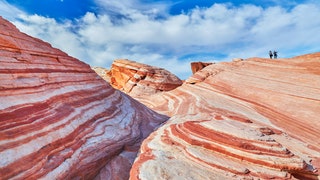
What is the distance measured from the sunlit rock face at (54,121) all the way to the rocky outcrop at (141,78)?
14.2 m

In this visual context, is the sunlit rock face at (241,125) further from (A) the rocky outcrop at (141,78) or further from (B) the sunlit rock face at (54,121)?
(A) the rocky outcrop at (141,78)

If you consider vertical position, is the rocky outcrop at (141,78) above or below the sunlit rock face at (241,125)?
above

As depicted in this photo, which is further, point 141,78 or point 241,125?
point 141,78

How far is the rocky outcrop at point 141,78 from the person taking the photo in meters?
24.5

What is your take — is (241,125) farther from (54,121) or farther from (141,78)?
(141,78)

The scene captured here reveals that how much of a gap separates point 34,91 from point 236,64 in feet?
48.6

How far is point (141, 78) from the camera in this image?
2547 cm

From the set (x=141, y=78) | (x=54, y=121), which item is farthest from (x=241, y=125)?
(x=141, y=78)

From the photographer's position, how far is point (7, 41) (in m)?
7.18

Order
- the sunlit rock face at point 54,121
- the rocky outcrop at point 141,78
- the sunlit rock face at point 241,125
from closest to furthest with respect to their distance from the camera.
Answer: the sunlit rock face at point 54,121 → the sunlit rock face at point 241,125 → the rocky outcrop at point 141,78

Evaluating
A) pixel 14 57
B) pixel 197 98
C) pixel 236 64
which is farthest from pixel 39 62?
pixel 236 64

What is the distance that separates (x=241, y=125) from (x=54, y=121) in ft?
17.8

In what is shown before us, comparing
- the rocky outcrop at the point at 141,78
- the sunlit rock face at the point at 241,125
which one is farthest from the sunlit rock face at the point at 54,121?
the rocky outcrop at the point at 141,78

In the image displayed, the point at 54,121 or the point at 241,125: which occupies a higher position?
the point at 54,121
